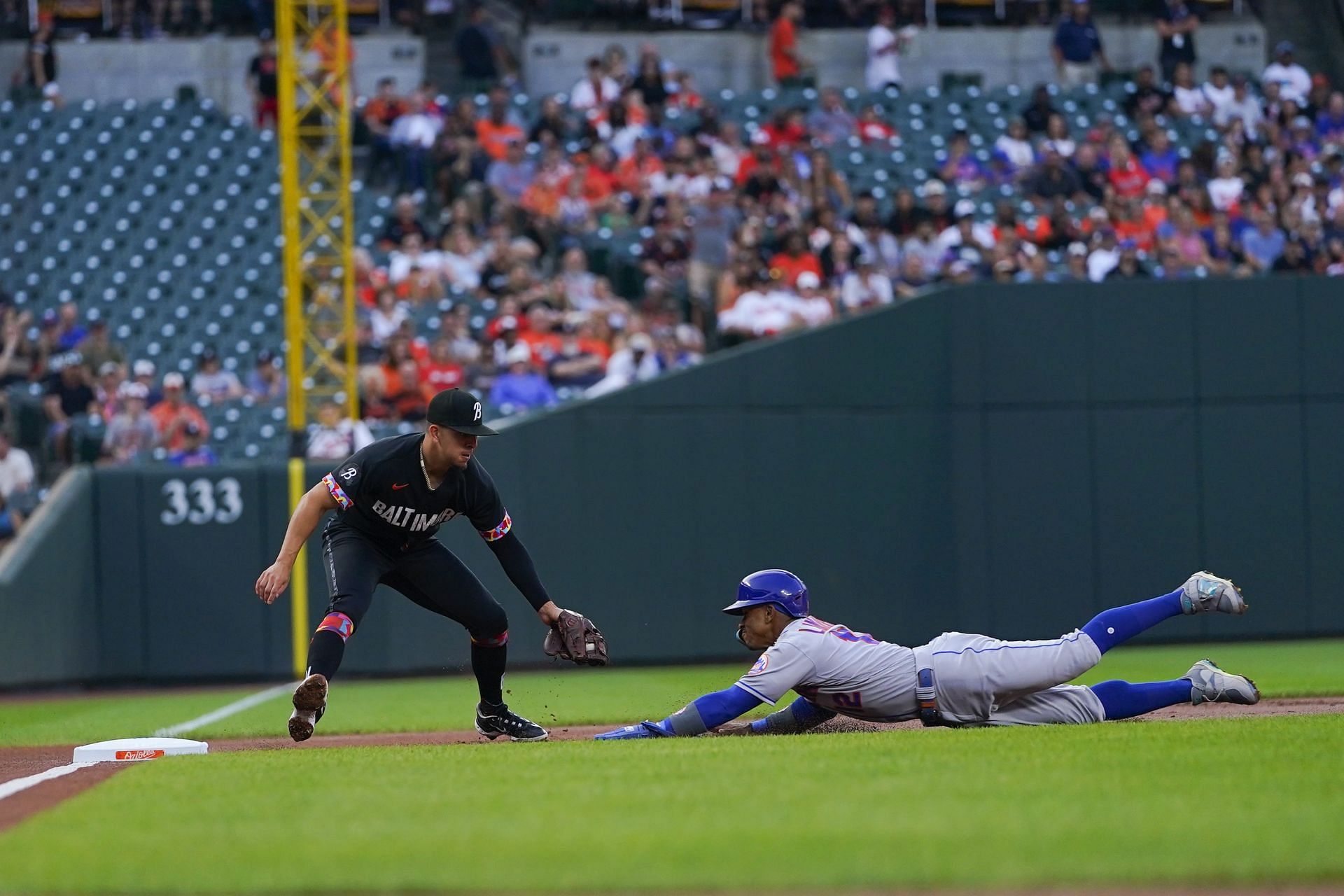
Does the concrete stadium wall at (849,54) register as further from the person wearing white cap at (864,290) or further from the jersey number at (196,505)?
the jersey number at (196,505)

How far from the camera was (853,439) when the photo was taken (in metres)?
15.0

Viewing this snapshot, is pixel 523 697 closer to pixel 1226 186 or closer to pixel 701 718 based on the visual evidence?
pixel 701 718

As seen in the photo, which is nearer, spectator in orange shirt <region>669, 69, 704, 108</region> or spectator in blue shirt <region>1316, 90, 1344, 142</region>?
spectator in blue shirt <region>1316, 90, 1344, 142</region>

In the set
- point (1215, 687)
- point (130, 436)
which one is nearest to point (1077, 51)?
point (130, 436)

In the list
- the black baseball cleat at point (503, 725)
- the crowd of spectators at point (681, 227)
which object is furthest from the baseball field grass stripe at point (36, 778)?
the crowd of spectators at point (681, 227)

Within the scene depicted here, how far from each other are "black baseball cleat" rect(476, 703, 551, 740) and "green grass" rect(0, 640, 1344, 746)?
4.45ft

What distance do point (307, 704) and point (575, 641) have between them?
1.29 metres

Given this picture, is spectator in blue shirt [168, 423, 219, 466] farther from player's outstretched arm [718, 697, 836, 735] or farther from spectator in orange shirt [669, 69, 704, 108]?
player's outstretched arm [718, 697, 836, 735]

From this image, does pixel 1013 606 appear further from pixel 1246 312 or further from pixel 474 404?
pixel 474 404

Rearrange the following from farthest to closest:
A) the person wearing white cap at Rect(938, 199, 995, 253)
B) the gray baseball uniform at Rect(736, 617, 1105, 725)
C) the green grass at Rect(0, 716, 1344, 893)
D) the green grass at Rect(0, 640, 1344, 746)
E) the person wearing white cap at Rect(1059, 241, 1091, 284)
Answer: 1. the person wearing white cap at Rect(938, 199, 995, 253)
2. the person wearing white cap at Rect(1059, 241, 1091, 284)
3. the green grass at Rect(0, 640, 1344, 746)
4. the gray baseball uniform at Rect(736, 617, 1105, 725)
5. the green grass at Rect(0, 716, 1344, 893)

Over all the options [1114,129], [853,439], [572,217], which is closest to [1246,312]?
[853,439]

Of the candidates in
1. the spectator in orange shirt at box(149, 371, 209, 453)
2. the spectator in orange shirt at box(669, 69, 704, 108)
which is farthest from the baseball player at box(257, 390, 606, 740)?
the spectator in orange shirt at box(669, 69, 704, 108)

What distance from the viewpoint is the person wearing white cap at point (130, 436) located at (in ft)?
49.5

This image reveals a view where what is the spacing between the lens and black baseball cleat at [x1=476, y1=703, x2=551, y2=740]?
26.2ft
